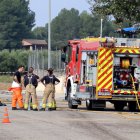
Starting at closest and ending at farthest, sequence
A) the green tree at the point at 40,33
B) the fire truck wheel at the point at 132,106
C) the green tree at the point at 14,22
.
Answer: the fire truck wheel at the point at 132,106
the green tree at the point at 14,22
the green tree at the point at 40,33

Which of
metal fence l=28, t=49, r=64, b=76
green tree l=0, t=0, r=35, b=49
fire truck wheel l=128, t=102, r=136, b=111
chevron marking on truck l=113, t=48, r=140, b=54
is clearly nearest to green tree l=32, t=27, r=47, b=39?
green tree l=0, t=0, r=35, b=49

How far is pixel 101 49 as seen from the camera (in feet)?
82.5

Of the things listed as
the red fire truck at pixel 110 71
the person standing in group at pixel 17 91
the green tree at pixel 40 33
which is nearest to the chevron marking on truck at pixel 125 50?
the red fire truck at pixel 110 71

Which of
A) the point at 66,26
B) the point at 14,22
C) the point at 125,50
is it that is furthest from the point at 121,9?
the point at 66,26

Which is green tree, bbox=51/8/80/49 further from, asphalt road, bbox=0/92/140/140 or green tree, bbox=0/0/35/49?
Result: asphalt road, bbox=0/92/140/140

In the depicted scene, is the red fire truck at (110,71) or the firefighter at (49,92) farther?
the firefighter at (49,92)

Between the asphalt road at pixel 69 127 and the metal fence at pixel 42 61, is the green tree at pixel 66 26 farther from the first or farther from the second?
the asphalt road at pixel 69 127

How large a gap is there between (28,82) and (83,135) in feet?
32.7

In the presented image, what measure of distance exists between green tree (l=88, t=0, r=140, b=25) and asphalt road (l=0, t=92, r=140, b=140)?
13.9 ft

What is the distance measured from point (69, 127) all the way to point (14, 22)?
4843 inches

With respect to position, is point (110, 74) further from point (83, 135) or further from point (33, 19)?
point (33, 19)

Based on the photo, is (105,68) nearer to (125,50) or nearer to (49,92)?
(125,50)

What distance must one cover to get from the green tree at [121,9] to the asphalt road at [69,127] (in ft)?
13.9

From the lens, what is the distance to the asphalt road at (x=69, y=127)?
51.1 feet
